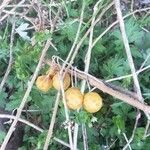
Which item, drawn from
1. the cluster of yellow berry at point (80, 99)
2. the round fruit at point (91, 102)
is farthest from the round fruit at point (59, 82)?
the round fruit at point (91, 102)

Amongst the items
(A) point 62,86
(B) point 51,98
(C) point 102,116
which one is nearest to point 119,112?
(C) point 102,116

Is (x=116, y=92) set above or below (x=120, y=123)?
above

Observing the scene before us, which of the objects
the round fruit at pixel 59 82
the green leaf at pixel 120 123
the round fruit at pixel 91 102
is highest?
the round fruit at pixel 59 82

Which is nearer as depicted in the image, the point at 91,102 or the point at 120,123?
the point at 91,102

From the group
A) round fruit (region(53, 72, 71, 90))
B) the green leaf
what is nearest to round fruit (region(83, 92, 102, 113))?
round fruit (region(53, 72, 71, 90))

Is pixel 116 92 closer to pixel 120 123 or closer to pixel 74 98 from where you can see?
pixel 74 98

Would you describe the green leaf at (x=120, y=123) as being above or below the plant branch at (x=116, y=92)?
below

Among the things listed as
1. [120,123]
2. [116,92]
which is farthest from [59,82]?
[120,123]

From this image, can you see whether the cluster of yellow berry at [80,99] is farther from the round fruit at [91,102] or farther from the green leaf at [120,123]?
the green leaf at [120,123]

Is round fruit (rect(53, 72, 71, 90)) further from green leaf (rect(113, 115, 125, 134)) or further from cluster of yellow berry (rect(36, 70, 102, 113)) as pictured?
green leaf (rect(113, 115, 125, 134))
